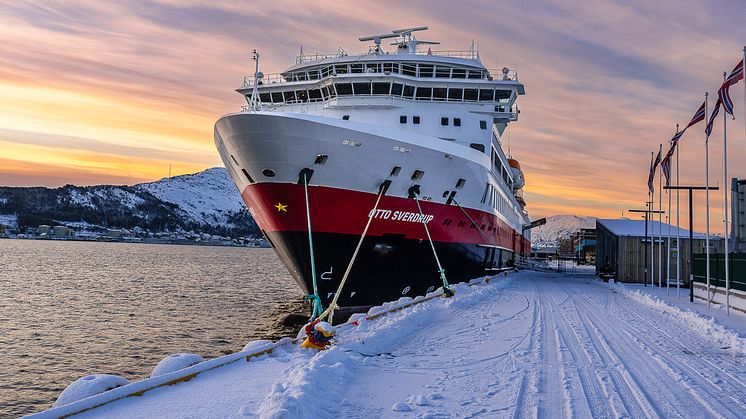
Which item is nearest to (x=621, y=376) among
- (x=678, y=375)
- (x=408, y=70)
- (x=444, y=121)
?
(x=678, y=375)

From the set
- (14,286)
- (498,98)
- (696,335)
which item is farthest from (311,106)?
(14,286)

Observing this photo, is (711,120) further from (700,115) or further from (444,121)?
(444,121)

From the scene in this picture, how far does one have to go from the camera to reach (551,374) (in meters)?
8.87

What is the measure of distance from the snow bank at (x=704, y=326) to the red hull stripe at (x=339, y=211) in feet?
25.4

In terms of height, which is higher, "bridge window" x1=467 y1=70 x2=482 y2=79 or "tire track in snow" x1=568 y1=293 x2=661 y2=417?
"bridge window" x1=467 y1=70 x2=482 y2=79

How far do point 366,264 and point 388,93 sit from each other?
29.7 ft

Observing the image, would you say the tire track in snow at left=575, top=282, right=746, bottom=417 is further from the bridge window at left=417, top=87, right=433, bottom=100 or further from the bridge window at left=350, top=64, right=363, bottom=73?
the bridge window at left=350, top=64, right=363, bottom=73

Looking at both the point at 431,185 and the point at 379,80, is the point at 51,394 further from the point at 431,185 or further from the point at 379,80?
the point at 379,80

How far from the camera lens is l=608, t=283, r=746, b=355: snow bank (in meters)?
11.7

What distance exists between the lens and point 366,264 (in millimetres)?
20719

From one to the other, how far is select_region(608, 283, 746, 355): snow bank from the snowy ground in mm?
72

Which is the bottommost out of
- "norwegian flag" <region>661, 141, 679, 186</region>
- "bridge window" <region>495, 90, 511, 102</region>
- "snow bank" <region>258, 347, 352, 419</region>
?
"snow bank" <region>258, 347, 352, 419</region>

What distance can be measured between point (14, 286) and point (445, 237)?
39162mm

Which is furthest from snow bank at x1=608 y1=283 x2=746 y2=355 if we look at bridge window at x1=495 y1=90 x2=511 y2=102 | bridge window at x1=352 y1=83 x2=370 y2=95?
bridge window at x1=352 y1=83 x2=370 y2=95
